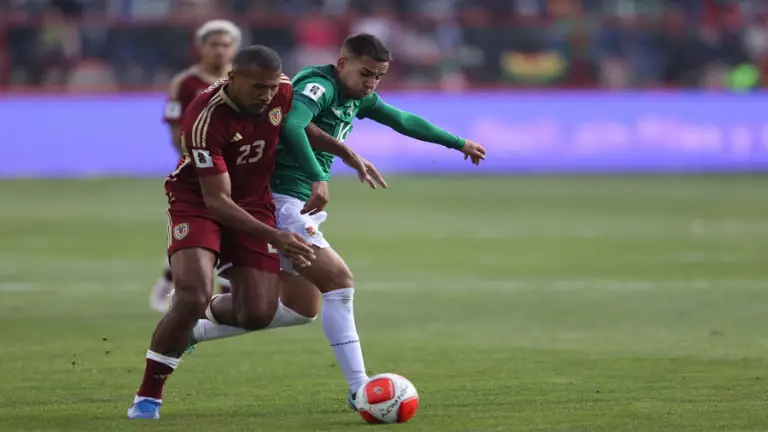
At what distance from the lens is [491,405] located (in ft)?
23.8

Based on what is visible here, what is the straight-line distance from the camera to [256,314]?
A: 24.0 feet

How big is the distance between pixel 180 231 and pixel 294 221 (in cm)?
70

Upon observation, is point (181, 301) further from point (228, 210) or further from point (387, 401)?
point (387, 401)

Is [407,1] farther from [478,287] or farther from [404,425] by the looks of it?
[404,425]

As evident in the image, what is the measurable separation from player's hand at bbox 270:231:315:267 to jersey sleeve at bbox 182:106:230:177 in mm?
445

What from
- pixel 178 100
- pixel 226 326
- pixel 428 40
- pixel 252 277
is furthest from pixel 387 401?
pixel 428 40

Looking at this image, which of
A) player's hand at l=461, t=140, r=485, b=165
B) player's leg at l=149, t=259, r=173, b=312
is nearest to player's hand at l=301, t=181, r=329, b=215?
player's hand at l=461, t=140, r=485, b=165

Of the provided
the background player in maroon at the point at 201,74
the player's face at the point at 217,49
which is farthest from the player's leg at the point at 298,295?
the player's face at the point at 217,49

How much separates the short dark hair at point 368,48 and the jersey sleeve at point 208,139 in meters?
0.91

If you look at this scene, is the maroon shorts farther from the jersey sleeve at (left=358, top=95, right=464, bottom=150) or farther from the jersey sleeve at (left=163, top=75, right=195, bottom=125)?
the jersey sleeve at (left=163, top=75, right=195, bottom=125)

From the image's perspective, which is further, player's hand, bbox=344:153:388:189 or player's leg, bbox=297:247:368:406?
player's hand, bbox=344:153:388:189

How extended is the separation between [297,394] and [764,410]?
7.78 ft

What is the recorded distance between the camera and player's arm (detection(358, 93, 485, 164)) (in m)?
8.02

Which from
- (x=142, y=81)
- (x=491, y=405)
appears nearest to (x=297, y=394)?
(x=491, y=405)
